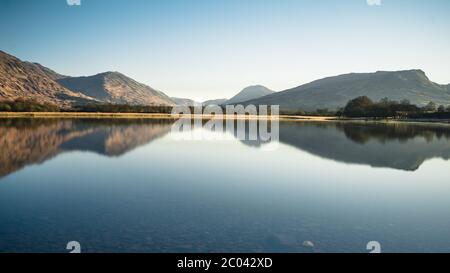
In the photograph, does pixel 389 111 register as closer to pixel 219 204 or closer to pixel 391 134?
pixel 391 134

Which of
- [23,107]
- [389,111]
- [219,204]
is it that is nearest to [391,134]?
[219,204]

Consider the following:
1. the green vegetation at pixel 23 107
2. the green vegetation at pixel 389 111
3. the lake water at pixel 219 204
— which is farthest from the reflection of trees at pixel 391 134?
the green vegetation at pixel 23 107

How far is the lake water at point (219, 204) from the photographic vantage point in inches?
535

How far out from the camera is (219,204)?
19.2 m

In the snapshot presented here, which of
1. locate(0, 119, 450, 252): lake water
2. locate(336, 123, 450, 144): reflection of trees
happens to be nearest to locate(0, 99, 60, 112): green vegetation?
locate(336, 123, 450, 144): reflection of trees

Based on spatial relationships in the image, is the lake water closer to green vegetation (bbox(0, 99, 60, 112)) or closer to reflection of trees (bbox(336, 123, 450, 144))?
reflection of trees (bbox(336, 123, 450, 144))

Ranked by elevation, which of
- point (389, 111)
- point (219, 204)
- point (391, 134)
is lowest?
point (219, 204)

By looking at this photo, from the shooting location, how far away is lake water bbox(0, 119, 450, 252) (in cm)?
1359

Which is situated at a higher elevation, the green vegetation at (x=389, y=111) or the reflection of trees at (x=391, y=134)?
the green vegetation at (x=389, y=111)

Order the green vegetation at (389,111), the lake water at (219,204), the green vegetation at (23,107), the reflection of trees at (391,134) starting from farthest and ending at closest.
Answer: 1. the green vegetation at (389,111)
2. the green vegetation at (23,107)
3. the reflection of trees at (391,134)
4. the lake water at (219,204)

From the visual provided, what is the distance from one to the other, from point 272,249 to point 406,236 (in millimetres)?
6082

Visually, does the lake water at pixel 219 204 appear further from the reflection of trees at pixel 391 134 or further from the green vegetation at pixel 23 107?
the green vegetation at pixel 23 107
